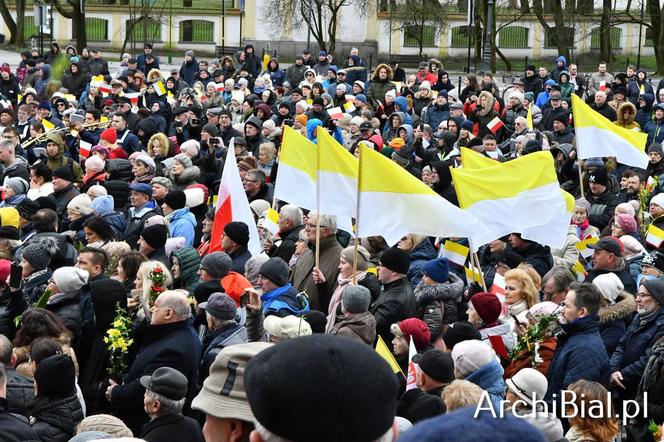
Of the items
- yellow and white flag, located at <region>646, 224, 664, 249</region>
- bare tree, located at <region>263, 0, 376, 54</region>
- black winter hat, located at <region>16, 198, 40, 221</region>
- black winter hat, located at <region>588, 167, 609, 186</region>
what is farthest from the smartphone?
bare tree, located at <region>263, 0, 376, 54</region>

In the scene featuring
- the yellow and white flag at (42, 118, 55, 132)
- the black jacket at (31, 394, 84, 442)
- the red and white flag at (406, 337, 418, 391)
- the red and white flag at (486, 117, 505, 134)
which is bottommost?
the black jacket at (31, 394, 84, 442)

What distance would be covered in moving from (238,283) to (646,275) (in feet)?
9.52

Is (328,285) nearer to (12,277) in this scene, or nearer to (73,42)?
(12,277)

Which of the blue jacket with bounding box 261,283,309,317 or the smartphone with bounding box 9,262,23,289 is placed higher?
the smartphone with bounding box 9,262,23,289

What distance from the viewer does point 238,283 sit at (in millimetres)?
7730

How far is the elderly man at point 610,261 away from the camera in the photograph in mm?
8781

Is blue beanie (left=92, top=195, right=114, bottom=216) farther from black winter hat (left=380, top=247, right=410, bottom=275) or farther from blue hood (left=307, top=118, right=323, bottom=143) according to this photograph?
blue hood (left=307, top=118, right=323, bottom=143)

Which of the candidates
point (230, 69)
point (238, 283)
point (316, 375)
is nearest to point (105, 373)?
point (238, 283)

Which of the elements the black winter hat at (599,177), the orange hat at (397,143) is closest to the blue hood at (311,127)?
the orange hat at (397,143)

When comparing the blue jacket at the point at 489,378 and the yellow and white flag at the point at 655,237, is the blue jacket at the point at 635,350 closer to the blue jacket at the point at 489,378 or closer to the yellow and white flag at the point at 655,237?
the blue jacket at the point at 489,378

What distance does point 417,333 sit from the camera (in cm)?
687

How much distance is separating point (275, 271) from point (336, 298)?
670mm

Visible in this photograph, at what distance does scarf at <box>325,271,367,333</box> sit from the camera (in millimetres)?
7953

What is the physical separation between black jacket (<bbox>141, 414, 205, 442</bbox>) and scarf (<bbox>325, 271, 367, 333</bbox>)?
210cm
